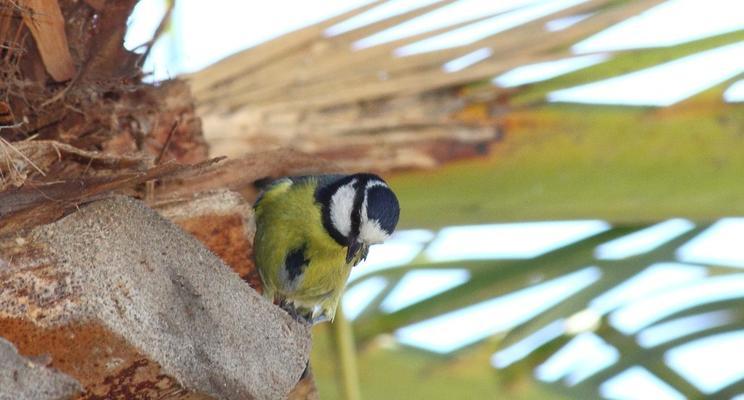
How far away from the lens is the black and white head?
7.87 feet

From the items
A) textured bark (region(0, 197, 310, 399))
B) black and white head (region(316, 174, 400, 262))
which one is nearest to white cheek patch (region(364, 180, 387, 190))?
black and white head (region(316, 174, 400, 262))

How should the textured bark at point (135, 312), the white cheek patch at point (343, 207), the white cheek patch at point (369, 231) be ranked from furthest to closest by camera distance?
the white cheek patch at point (343, 207) < the white cheek patch at point (369, 231) < the textured bark at point (135, 312)

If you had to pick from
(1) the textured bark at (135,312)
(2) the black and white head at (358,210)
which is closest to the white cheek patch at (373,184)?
(2) the black and white head at (358,210)

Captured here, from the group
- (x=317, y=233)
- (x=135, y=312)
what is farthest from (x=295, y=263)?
(x=135, y=312)

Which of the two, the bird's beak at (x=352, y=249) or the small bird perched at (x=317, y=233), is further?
the bird's beak at (x=352, y=249)

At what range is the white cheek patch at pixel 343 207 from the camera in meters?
2.50

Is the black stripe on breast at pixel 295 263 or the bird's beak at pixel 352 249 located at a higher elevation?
the black stripe on breast at pixel 295 263

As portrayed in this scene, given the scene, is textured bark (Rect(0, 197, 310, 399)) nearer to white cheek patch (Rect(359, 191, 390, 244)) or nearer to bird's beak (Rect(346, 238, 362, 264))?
white cheek patch (Rect(359, 191, 390, 244))

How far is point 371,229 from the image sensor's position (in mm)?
2414

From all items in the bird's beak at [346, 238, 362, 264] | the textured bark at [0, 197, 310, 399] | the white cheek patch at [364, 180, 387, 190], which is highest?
the textured bark at [0, 197, 310, 399]

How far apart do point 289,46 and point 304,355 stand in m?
0.95

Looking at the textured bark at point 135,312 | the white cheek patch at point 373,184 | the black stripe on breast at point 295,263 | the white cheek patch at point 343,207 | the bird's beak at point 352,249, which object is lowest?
the bird's beak at point 352,249

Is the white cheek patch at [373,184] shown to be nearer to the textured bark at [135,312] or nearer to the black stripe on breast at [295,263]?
the black stripe on breast at [295,263]

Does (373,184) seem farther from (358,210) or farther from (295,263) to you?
(295,263)
